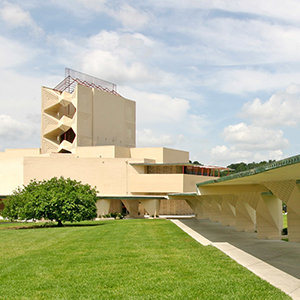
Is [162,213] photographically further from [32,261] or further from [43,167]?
[32,261]

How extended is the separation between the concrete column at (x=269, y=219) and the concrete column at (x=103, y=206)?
1381 inches

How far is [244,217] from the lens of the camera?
28.2 m

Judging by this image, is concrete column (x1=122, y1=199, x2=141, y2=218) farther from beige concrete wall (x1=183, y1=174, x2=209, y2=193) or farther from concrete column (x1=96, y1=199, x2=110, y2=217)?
beige concrete wall (x1=183, y1=174, x2=209, y2=193)

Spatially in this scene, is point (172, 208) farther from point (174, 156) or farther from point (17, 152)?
point (17, 152)

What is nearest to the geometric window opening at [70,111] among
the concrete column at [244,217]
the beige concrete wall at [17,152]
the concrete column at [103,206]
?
the beige concrete wall at [17,152]

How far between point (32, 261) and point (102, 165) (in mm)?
44271

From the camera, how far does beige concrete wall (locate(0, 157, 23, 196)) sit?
56406 mm

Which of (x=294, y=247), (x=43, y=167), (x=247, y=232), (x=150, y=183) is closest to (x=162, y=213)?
(x=150, y=183)

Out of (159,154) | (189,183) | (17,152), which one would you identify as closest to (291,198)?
(189,183)

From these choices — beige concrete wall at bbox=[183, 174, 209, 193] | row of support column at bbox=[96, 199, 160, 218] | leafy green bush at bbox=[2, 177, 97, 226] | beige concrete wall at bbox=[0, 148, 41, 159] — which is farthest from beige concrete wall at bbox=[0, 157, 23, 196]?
leafy green bush at bbox=[2, 177, 97, 226]

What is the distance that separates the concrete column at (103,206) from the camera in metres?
55.2

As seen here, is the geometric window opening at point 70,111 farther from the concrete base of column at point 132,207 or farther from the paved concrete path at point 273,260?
the paved concrete path at point 273,260

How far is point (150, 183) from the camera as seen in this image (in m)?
58.1

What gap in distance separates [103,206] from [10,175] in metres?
13.5
